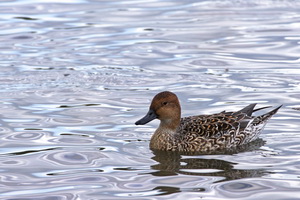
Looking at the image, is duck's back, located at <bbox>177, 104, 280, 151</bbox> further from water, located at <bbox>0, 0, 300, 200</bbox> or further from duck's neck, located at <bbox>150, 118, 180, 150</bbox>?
water, located at <bbox>0, 0, 300, 200</bbox>

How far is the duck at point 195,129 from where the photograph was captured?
12297 millimetres

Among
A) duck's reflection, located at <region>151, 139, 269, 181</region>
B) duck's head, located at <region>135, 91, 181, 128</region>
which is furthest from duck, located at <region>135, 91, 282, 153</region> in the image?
duck's reflection, located at <region>151, 139, 269, 181</region>

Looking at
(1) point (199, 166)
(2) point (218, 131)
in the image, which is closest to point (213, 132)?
(2) point (218, 131)

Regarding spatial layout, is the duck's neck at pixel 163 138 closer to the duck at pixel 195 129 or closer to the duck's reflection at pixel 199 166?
the duck at pixel 195 129

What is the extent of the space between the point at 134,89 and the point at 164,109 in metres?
3.33

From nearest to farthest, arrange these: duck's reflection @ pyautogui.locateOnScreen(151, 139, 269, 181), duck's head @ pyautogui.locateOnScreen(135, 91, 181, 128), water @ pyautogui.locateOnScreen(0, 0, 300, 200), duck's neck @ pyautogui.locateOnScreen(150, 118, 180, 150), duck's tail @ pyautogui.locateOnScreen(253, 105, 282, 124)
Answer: water @ pyautogui.locateOnScreen(0, 0, 300, 200) → duck's reflection @ pyautogui.locateOnScreen(151, 139, 269, 181) → duck's neck @ pyautogui.locateOnScreen(150, 118, 180, 150) → duck's head @ pyautogui.locateOnScreen(135, 91, 181, 128) → duck's tail @ pyautogui.locateOnScreen(253, 105, 282, 124)

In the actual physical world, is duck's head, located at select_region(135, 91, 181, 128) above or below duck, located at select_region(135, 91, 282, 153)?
above

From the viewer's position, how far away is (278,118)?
13.7 metres

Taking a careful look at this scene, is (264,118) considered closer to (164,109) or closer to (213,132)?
(213,132)

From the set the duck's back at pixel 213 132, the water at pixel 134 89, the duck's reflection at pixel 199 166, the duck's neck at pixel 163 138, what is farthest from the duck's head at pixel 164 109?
the duck's reflection at pixel 199 166

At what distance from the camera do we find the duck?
484 inches

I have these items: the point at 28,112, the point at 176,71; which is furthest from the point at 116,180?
the point at 176,71

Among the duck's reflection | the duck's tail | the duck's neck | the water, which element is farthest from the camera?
the duck's tail

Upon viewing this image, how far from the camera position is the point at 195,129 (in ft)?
41.0
